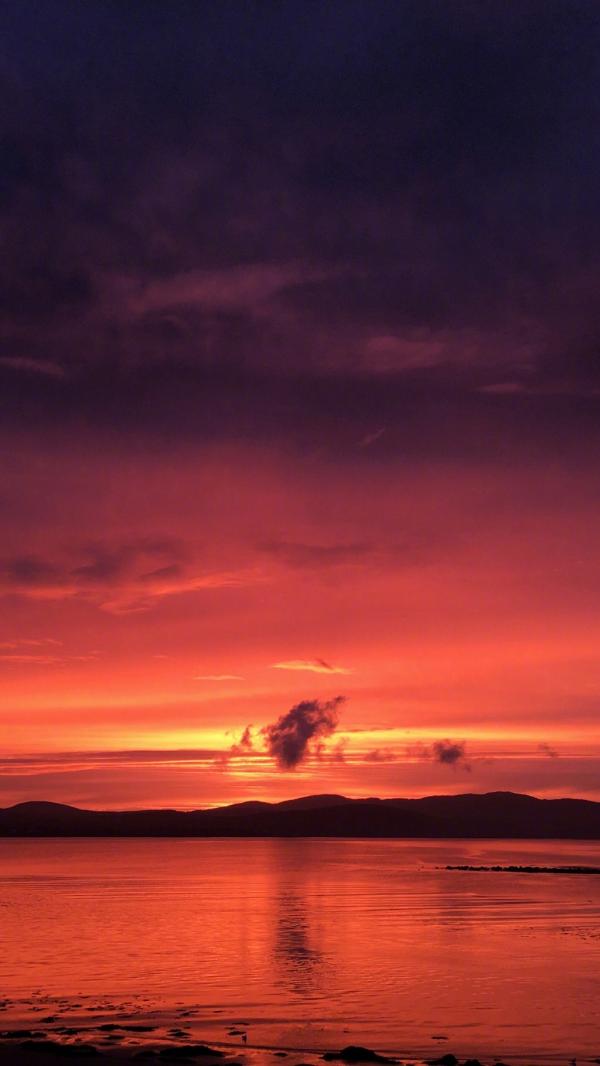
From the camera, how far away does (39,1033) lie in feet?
99.9

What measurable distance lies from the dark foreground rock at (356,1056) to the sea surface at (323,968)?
1.48 meters

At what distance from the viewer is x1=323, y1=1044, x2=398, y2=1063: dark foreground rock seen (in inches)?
1092

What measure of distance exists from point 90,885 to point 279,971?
74.9 meters

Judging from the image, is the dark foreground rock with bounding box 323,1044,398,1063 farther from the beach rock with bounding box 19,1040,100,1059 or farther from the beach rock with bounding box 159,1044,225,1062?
the beach rock with bounding box 19,1040,100,1059

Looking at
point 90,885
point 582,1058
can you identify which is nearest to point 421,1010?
point 582,1058

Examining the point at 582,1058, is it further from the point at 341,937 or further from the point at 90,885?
the point at 90,885

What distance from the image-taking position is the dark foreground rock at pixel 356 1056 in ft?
91.0

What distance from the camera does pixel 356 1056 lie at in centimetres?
2808

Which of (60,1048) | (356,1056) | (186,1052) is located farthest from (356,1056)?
(60,1048)

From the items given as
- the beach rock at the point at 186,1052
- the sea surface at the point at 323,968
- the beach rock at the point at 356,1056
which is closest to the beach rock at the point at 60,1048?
the beach rock at the point at 186,1052

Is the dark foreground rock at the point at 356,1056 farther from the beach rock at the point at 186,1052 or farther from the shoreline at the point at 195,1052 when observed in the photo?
the beach rock at the point at 186,1052

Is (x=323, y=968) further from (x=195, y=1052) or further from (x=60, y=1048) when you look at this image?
(x=60, y=1048)

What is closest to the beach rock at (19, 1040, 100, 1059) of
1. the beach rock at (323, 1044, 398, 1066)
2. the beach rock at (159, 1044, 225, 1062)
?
the beach rock at (159, 1044, 225, 1062)

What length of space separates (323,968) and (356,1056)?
1988 centimetres
